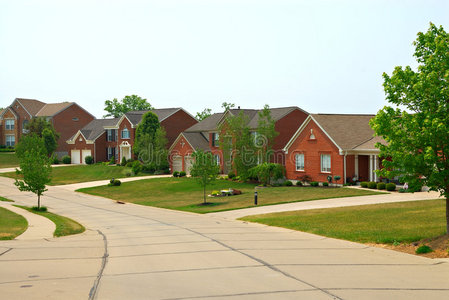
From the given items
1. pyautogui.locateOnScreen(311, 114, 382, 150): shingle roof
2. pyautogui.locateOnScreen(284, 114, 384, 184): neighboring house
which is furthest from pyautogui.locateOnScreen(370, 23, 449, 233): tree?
pyautogui.locateOnScreen(311, 114, 382, 150): shingle roof

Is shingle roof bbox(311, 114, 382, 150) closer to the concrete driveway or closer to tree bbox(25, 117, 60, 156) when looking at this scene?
the concrete driveway

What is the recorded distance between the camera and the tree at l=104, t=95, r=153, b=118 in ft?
410

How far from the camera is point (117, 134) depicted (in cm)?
7675

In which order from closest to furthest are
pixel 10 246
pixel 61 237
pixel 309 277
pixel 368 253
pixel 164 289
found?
pixel 164 289
pixel 309 277
pixel 368 253
pixel 10 246
pixel 61 237

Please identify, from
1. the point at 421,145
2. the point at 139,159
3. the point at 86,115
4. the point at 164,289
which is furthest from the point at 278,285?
the point at 86,115

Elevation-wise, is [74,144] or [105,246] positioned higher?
[74,144]

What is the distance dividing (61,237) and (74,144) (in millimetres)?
65581

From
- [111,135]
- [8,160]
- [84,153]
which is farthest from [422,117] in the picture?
[8,160]

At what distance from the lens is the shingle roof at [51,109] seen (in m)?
90.9

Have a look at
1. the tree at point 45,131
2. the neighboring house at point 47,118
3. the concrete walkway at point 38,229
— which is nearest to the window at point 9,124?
the neighboring house at point 47,118

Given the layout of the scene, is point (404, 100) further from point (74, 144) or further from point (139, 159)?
point (74, 144)

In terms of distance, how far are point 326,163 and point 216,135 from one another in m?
19.9

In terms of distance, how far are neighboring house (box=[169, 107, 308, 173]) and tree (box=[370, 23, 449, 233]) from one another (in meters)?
36.7

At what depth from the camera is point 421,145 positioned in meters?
16.0
